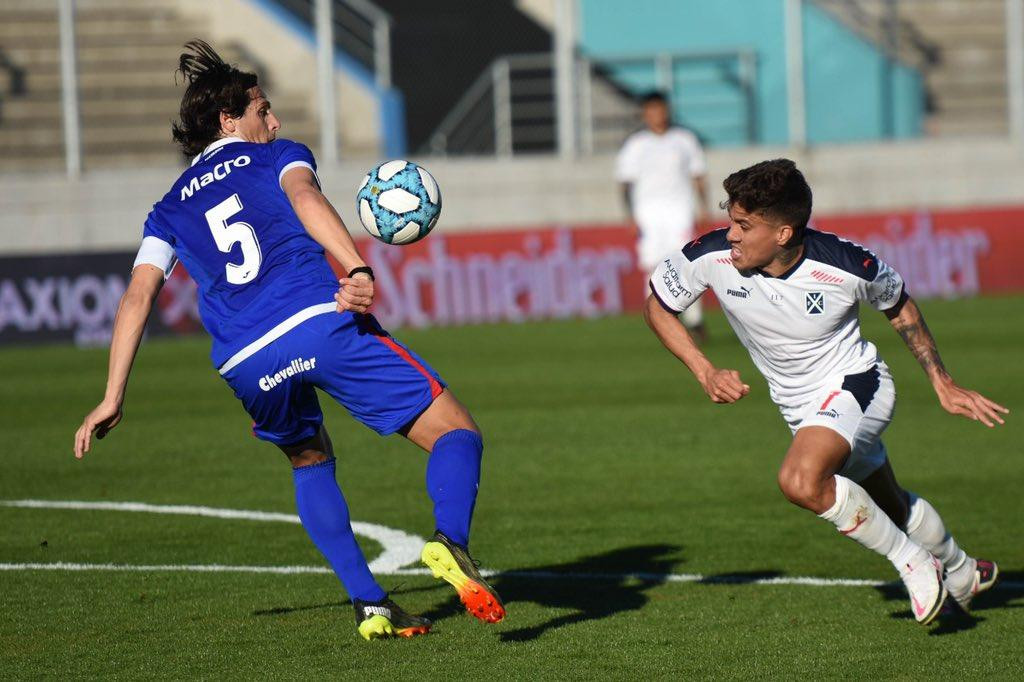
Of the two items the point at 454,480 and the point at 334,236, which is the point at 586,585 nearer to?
the point at 454,480

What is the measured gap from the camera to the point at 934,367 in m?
5.61

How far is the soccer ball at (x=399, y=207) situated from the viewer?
5.48 metres

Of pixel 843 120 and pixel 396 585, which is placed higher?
pixel 843 120

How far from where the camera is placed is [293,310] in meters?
5.16

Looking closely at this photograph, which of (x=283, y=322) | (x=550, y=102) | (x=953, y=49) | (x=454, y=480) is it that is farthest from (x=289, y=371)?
(x=953, y=49)

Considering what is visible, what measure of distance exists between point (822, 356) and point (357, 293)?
1.80 meters

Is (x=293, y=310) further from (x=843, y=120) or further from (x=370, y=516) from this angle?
(x=843, y=120)

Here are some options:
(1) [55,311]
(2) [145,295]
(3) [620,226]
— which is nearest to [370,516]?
(2) [145,295]

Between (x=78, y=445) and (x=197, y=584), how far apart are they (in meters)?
1.29

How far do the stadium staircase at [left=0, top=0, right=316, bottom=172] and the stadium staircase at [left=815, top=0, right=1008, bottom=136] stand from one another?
8.54 meters

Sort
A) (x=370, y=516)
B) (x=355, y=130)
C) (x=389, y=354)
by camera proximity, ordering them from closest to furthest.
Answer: (x=389, y=354), (x=370, y=516), (x=355, y=130)

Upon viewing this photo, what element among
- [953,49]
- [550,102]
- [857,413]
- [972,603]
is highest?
[953,49]

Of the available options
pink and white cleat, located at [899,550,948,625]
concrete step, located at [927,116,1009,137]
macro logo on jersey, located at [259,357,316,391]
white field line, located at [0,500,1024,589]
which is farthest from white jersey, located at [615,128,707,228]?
macro logo on jersey, located at [259,357,316,391]

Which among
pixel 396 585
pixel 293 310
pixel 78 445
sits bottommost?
pixel 396 585
